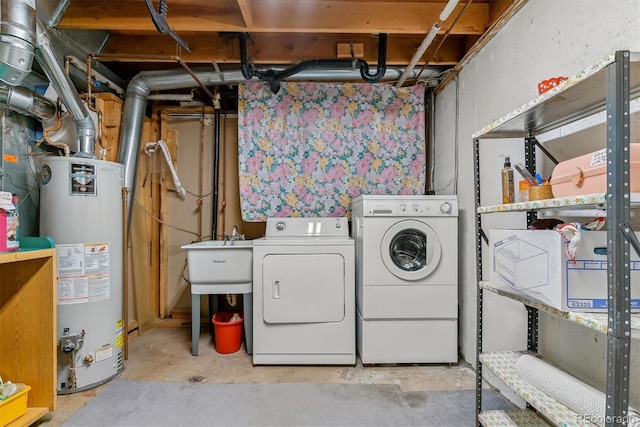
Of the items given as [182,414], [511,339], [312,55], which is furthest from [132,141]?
[511,339]

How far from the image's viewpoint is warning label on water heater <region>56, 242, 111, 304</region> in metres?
1.93

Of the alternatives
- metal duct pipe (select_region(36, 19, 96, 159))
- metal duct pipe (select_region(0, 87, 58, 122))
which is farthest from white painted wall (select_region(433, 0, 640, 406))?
metal duct pipe (select_region(0, 87, 58, 122))

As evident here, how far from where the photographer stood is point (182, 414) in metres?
1.77

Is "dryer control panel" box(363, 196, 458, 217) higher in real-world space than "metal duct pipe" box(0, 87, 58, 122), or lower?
lower

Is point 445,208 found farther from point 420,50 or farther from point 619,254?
point 619,254

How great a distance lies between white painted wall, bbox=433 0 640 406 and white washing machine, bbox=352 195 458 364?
0.18m

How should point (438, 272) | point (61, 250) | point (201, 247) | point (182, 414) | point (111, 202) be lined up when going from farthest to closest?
point (201, 247)
point (438, 272)
point (111, 202)
point (61, 250)
point (182, 414)

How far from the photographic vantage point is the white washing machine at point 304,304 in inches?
92.1

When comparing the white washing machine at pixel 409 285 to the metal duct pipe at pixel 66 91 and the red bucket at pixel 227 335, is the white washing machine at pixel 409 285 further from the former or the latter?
the metal duct pipe at pixel 66 91

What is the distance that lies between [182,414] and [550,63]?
2666 mm

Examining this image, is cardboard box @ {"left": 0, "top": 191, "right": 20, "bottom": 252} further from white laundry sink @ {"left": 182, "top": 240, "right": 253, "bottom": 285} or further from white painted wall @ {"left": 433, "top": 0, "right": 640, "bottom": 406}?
white painted wall @ {"left": 433, "top": 0, "right": 640, "bottom": 406}

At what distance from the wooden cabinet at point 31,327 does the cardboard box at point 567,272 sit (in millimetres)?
2293

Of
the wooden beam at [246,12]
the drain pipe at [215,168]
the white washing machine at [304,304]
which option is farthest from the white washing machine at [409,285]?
the drain pipe at [215,168]

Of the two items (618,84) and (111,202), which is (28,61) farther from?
(618,84)
